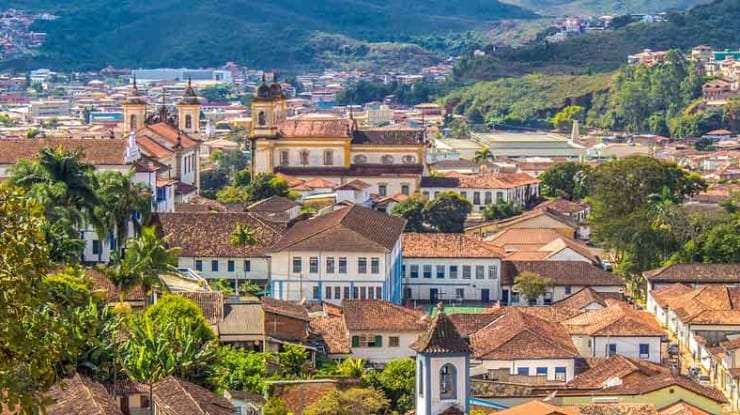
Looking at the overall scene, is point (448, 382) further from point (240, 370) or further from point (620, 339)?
point (620, 339)

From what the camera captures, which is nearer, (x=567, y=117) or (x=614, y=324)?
(x=614, y=324)

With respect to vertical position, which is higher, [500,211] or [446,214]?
[446,214]

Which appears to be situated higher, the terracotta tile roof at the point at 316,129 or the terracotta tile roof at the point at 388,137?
the terracotta tile roof at the point at 316,129

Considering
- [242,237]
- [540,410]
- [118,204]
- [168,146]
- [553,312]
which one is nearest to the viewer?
[540,410]

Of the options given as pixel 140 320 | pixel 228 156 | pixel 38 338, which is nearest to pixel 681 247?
pixel 140 320

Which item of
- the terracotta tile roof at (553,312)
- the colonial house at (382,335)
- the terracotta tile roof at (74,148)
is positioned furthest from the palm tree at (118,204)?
the terracotta tile roof at (553,312)

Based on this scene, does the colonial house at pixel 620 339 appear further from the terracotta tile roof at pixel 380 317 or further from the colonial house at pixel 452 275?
the colonial house at pixel 452 275

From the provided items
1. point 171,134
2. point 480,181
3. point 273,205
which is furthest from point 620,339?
point 480,181
